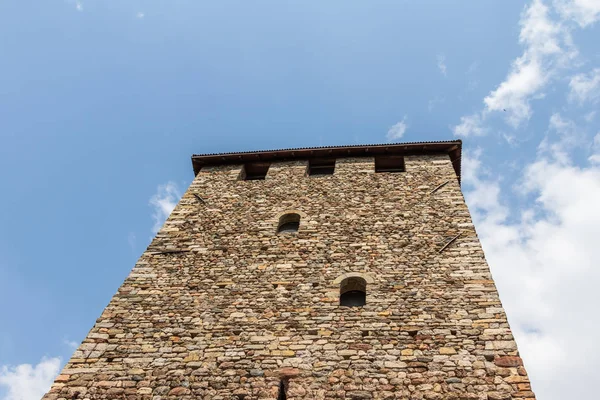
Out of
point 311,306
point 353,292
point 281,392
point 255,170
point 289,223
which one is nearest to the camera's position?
point 281,392

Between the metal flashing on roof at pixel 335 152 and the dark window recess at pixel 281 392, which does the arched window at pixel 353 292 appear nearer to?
the dark window recess at pixel 281 392

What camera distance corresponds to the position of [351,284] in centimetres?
855

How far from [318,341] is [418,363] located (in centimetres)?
152

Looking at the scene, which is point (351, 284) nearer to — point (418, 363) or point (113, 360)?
point (418, 363)

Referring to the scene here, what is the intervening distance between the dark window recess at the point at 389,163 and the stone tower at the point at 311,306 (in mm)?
1386

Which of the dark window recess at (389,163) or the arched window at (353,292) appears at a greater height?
the dark window recess at (389,163)

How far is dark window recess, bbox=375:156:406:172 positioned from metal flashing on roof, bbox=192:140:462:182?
15 centimetres

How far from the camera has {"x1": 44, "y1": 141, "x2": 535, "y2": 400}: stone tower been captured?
6.57 meters

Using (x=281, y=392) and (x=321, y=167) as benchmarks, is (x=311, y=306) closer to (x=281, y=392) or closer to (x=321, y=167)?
(x=281, y=392)

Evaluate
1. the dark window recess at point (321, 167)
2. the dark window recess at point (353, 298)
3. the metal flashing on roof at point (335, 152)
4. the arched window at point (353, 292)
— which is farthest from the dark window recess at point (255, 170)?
the dark window recess at point (353, 298)

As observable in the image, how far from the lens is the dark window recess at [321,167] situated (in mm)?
13609

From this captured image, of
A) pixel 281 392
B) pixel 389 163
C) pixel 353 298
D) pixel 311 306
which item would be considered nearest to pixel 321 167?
pixel 389 163

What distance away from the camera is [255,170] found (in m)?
14.0

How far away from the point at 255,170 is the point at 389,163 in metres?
3.97
